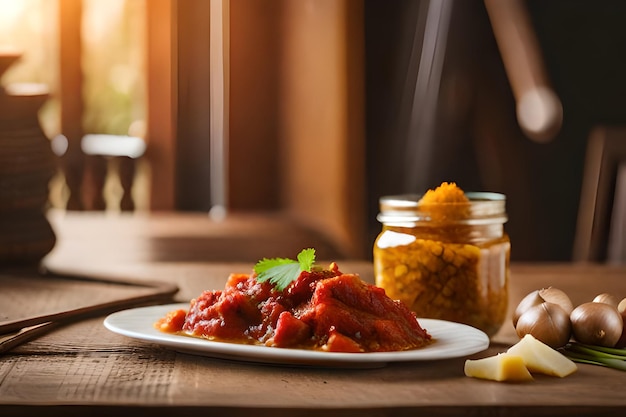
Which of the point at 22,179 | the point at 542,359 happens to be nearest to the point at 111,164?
the point at 22,179

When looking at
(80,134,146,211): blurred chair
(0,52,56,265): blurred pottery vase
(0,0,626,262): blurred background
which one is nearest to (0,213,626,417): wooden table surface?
(0,52,56,265): blurred pottery vase

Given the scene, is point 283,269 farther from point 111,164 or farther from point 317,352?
point 111,164

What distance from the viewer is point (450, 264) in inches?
46.3

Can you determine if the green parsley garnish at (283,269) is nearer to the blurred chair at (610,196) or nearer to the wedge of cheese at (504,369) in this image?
the wedge of cheese at (504,369)

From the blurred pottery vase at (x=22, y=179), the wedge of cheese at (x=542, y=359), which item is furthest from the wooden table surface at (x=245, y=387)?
the blurred pottery vase at (x=22, y=179)

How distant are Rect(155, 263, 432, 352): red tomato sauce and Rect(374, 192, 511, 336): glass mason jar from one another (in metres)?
0.14

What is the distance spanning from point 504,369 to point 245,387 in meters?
0.25

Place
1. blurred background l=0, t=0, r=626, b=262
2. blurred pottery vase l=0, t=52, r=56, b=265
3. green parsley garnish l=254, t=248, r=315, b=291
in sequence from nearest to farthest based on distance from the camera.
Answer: green parsley garnish l=254, t=248, r=315, b=291, blurred pottery vase l=0, t=52, r=56, b=265, blurred background l=0, t=0, r=626, b=262

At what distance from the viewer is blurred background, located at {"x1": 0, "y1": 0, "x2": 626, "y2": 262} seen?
3.66m

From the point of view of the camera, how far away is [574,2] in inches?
147

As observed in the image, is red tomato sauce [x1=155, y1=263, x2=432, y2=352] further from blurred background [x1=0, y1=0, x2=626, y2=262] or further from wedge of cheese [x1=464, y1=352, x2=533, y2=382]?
blurred background [x1=0, y1=0, x2=626, y2=262]

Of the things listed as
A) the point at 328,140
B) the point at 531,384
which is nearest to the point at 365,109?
the point at 328,140

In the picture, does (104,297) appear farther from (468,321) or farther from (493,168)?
(493,168)

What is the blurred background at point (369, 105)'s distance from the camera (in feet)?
12.0
